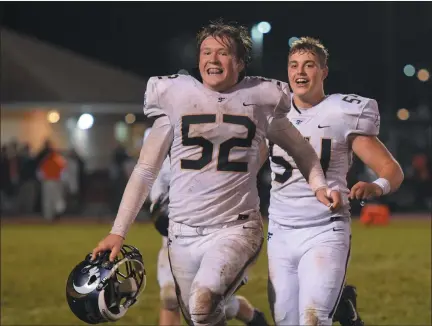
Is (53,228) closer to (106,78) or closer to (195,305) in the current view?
(106,78)

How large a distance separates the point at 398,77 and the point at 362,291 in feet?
86.5

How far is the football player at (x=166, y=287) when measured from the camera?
6844mm

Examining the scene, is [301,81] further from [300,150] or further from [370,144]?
[300,150]

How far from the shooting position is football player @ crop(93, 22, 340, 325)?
5.00 m

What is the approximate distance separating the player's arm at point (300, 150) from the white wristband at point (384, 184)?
351 millimetres

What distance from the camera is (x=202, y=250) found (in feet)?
16.3

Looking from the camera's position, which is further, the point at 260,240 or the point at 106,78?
the point at 106,78

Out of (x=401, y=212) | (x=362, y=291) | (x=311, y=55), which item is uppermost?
(x=311, y=55)

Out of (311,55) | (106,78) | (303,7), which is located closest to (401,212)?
(106,78)

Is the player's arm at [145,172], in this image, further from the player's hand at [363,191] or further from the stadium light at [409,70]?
the stadium light at [409,70]

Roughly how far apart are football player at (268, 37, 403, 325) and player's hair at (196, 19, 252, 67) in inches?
27.3

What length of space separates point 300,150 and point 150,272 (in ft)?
24.8

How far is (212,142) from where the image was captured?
16.4 ft

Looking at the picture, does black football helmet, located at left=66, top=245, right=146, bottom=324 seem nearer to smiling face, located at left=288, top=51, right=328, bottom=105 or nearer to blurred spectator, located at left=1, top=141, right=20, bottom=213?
smiling face, located at left=288, top=51, right=328, bottom=105
